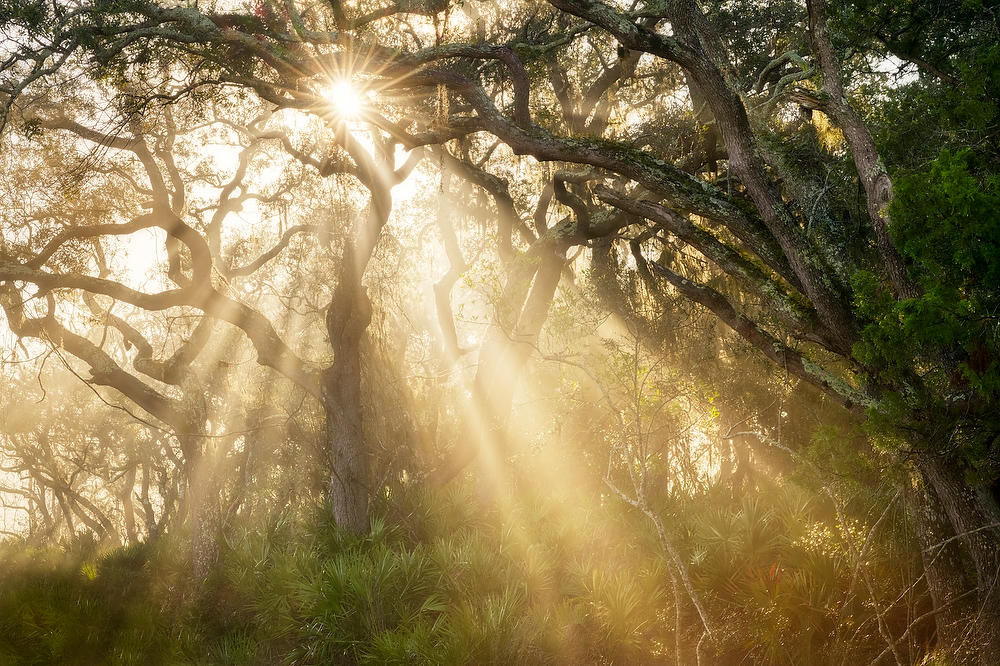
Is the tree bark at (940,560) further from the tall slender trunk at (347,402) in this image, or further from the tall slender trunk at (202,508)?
the tall slender trunk at (202,508)

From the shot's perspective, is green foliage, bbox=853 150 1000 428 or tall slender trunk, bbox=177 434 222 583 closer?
green foliage, bbox=853 150 1000 428

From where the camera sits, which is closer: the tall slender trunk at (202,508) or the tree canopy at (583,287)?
the tree canopy at (583,287)

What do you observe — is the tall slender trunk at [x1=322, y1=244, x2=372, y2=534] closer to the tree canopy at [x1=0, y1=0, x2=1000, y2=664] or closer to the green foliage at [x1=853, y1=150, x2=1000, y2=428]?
the tree canopy at [x1=0, y1=0, x2=1000, y2=664]

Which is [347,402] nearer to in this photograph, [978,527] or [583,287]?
[583,287]

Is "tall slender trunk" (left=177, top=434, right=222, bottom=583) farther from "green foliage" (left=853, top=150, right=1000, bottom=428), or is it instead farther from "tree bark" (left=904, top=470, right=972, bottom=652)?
"green foliage" (left=853, top=150, right=1000, bottom=428)

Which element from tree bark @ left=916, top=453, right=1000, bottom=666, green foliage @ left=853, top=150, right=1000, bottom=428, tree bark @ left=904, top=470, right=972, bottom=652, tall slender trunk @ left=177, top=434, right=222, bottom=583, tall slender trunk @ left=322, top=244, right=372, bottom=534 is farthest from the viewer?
tall slender trunk @ left=177, top=434, right=222, bottom=583

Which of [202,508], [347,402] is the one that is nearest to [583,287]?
[347,402]

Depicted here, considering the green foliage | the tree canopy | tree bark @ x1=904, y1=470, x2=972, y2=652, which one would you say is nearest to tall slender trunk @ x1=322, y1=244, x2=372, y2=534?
the tree canopy

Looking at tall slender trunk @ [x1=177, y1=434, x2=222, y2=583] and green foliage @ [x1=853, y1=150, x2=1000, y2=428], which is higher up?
tall slender trunk @ [x1=177, y1=434, x2=222, y2=583]

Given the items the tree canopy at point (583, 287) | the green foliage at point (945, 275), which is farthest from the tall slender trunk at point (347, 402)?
the green foliage at point (945, 275)

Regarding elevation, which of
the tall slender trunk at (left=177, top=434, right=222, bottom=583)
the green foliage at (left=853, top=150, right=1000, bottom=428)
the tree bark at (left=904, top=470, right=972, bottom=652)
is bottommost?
the tree bark at (left=904, top=470, right=972, bottom=652)

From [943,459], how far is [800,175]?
4236 millimetres

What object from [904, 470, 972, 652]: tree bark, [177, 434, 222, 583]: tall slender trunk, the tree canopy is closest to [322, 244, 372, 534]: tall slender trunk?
the tree canopy

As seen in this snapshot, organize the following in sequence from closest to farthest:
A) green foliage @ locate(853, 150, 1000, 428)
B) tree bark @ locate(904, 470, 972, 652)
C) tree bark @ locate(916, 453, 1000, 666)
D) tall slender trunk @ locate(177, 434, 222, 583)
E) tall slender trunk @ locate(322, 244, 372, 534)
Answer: green foliage @ locate(853, 150, 1000, 428)
tree bark @ locate(916, 453, 1000, 666)
tree bark @ locate(904, 470, 972, 652)
tall slender trunk @ locate(322, 244, 372, 534)
tall slender trunk @ locate(177, 434, 222, 583)
